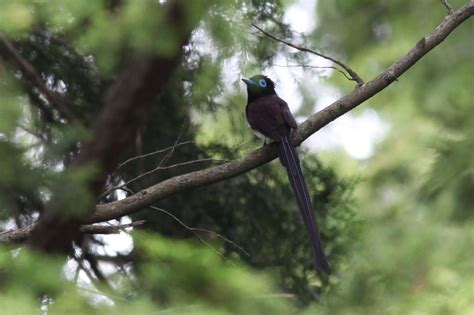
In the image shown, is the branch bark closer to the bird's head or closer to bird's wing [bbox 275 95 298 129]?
bird's wing [bbox 275 95 298 129]

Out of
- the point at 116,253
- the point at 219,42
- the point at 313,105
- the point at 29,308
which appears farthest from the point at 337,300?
the point at 313,105

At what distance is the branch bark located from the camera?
428 cm

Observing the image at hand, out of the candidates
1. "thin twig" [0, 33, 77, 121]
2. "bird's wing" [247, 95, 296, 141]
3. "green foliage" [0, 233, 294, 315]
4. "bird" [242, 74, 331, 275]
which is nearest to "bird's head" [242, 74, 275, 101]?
"bird" [242, 74, 331, 275]

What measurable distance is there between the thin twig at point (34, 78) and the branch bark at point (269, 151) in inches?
36.4

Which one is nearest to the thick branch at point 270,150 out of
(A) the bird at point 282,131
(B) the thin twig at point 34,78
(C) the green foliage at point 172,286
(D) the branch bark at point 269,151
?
(D) the branch bark at point 269,151

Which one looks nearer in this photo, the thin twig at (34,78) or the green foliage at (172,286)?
the green foliage at (172,286)

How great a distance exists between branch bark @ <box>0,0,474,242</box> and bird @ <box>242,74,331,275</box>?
0.36ft

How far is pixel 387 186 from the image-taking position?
1100 cm

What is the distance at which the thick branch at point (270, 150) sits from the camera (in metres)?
4.28

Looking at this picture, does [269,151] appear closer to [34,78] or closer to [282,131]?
[282,131]

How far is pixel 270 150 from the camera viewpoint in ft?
15.4

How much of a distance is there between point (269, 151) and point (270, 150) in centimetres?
4

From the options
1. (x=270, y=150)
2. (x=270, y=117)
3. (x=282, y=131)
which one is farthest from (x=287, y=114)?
(x=270, y=150)

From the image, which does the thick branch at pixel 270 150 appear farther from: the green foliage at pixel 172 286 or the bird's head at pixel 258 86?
the green foliage at pixel 172 286
